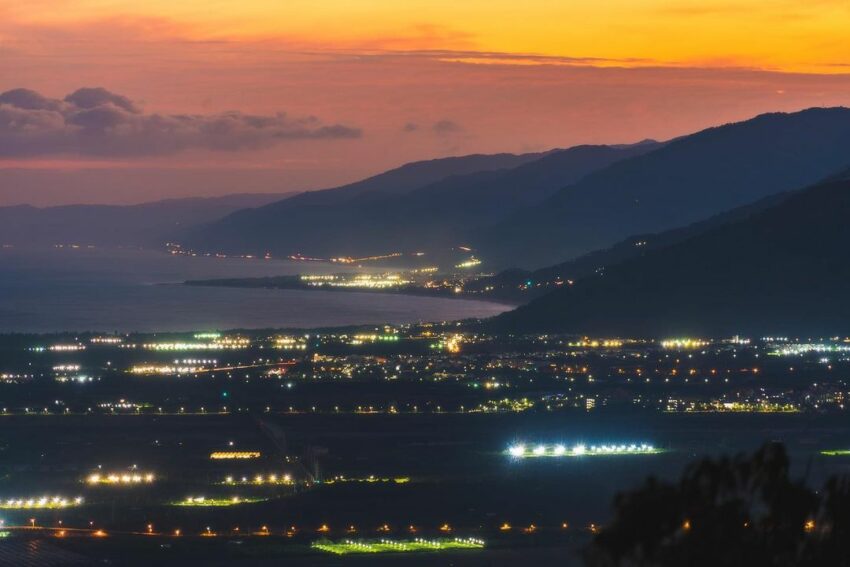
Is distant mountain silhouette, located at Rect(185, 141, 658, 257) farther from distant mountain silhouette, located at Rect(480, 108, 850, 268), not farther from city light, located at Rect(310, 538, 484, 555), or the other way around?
city light, located at Rect(310, 538, 484, 555)

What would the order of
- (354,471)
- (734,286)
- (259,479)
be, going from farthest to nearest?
(734,286) < (354,471) < (259,479)

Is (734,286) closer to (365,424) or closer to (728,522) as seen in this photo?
(365,424)

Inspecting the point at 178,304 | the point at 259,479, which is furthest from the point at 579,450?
the point at 178,304

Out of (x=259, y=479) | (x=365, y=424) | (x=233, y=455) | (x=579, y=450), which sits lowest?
(x=259, y=479)

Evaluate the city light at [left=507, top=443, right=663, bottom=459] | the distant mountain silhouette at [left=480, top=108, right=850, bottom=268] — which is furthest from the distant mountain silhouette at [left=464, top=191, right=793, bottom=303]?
the city light at [left=507, top=443, right=663, bottom=459]

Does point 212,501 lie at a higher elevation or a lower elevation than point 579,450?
lower

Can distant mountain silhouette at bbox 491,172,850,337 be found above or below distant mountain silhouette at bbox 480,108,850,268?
below
